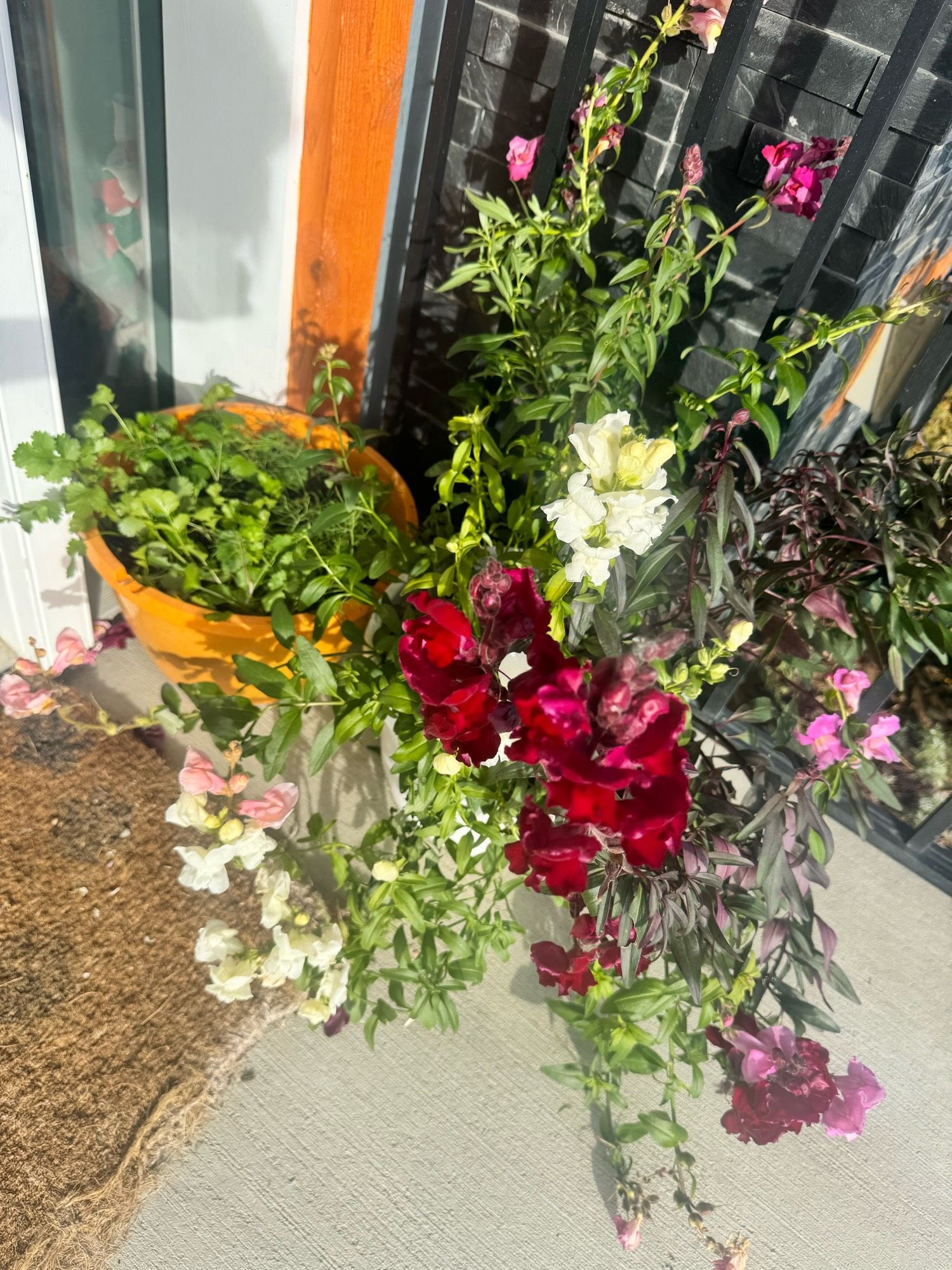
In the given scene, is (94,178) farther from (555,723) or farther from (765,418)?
(555,723)

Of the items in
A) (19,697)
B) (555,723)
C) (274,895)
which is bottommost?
(19,697)

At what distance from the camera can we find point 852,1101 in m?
1.27

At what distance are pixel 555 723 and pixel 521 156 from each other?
1009 millimetres

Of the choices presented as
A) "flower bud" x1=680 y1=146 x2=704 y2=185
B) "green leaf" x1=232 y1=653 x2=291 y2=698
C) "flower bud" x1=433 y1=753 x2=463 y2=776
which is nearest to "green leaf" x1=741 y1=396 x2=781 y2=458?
"flower bud" x1=680 y1=146 x2=704 y2=185

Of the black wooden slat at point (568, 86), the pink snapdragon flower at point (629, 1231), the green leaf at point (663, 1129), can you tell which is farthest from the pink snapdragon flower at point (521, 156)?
the pink snapdragon flower at point (629, 1231)

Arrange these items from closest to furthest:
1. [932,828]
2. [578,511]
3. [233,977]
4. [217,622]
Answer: [578,511], [233,977], [217,622], [932,828]

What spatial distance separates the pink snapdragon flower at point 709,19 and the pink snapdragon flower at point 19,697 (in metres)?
1.42

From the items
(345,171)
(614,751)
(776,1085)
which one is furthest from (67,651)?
(776,1085)

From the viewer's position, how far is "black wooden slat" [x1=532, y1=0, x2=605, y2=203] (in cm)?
125

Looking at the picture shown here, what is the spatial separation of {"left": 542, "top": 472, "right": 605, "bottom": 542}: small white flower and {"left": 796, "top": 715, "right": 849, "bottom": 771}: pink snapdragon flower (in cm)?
50

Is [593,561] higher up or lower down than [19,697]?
higher up

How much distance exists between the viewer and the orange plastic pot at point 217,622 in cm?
152

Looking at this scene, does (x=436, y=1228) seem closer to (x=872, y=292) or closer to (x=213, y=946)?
(x=213, y=946)

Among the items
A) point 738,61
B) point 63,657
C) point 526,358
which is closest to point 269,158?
Answer: point 526,358
